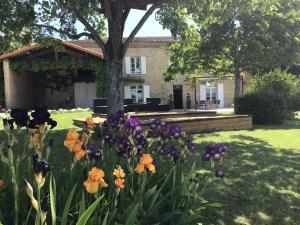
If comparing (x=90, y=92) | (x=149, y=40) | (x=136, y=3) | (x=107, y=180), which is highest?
(x=149, y=40)

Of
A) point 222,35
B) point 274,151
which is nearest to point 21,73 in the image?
point 222,35

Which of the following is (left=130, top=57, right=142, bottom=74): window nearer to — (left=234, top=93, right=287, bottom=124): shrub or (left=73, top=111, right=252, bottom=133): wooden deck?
(left=234, top=93, right=287, bottom=124): shrub

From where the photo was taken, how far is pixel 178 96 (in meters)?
35.5

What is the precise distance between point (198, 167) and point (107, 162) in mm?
2950

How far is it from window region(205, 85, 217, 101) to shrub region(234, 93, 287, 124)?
19.7 metres

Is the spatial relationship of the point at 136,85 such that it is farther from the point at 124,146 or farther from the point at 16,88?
the point at 124,146

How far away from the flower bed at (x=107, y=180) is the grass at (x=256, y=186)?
656 millimetres

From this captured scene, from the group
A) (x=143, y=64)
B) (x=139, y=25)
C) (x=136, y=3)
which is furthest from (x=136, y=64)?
(x=136, y=3)

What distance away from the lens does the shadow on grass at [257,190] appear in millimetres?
4337

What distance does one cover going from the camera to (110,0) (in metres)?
11.3

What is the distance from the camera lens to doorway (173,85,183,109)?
35.3 meters

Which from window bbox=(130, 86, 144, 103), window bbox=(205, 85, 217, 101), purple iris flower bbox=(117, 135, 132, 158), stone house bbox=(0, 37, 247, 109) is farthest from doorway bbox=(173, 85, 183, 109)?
purple iris flower bbox=(117, 135, 132, 158)

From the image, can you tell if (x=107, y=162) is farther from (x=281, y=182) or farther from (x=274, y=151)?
(x=274, y=151)

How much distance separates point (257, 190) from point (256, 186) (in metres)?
0.22
